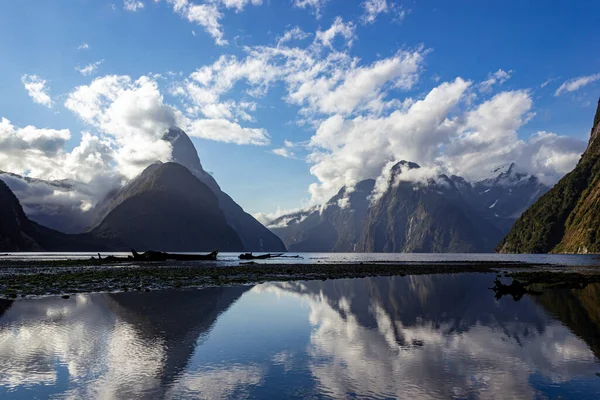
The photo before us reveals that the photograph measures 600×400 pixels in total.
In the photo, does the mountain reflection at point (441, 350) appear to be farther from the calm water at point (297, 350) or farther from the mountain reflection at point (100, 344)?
the mountain reflection at point (100, 344)

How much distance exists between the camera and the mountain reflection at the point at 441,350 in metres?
12.6

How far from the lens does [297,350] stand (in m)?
17.3

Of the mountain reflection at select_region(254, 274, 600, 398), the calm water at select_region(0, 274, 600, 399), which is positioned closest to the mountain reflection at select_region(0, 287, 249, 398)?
the calm water at select_region(0, 274, 600, 399)

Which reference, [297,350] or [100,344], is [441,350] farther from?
[100,344]

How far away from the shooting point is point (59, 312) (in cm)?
2653

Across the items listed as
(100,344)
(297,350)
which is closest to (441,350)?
(297,350)

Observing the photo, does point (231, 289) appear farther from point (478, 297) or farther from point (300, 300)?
point (478, 297)

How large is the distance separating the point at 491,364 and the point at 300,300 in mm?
20526

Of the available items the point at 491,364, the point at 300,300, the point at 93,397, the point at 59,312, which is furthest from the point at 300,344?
the point at 59,312

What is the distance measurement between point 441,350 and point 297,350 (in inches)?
241

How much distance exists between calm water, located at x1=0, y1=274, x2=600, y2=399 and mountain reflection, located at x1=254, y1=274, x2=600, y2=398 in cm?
7

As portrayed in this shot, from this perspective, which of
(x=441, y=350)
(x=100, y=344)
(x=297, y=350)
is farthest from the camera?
(x=100, y=344)

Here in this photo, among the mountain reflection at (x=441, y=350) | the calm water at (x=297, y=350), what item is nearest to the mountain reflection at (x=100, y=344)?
the calm water at (x=297, y=350)

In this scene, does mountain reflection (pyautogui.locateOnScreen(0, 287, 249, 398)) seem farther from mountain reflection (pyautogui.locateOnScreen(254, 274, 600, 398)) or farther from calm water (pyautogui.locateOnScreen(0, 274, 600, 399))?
mountain reflection (pyautogui.locateOnScreen(254, 274, 600, 398))
